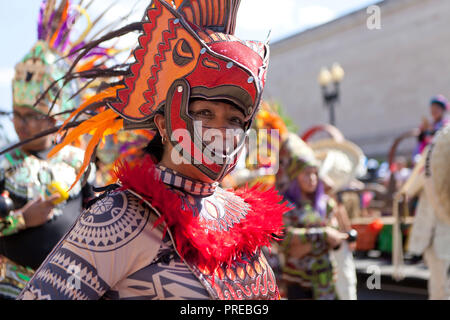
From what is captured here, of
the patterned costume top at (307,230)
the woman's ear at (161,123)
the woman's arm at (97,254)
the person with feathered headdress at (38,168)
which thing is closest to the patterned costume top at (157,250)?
the woman's arm at (97,254)

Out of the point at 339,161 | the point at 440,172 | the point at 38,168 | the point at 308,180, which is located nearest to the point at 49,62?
the point at 38,168

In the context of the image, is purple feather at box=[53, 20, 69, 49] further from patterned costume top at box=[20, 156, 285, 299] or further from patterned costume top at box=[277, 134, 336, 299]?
patterned costume top at box=[277, 134, 336, 299]

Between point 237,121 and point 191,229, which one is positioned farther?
point 237,121

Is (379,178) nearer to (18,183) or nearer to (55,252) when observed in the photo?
(18,183)

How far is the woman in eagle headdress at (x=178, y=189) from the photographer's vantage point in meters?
1.49

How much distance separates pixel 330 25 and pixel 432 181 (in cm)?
3020

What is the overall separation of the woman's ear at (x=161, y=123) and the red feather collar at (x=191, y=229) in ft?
0.36

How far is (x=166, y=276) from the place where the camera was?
5.06ft

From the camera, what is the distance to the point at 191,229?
161cm

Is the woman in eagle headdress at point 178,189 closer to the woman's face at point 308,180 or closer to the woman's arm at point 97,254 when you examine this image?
the woman's arm at point 97,254

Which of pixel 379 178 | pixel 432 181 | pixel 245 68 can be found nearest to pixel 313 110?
pixel 379 178

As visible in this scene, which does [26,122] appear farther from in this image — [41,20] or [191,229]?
[191,229]

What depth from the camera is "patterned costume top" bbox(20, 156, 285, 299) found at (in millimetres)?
1443

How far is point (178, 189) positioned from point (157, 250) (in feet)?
0.90
